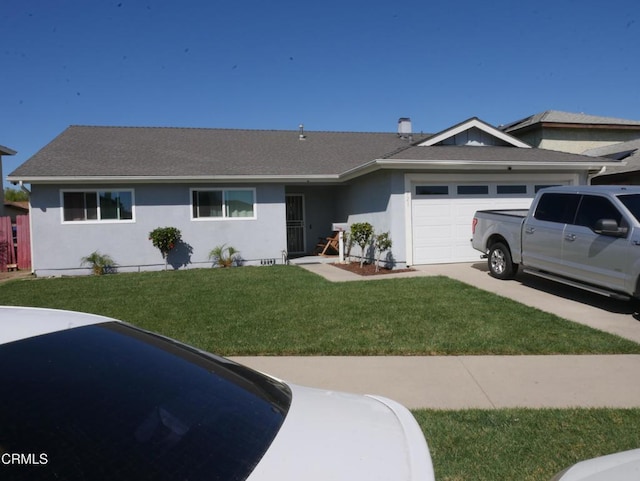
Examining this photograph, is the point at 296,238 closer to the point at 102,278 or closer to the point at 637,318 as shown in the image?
the point at 102,278

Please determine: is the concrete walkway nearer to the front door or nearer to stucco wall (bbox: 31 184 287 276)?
stucco wall (bbox: 31 184 287 276)

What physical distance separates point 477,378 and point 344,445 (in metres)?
3.73

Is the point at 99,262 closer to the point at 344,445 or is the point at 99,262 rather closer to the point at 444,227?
the point at 444,227

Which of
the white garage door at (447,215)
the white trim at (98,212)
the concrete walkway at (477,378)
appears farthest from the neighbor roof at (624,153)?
the white trim at (98,212)

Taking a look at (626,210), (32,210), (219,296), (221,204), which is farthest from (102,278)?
(626,210)

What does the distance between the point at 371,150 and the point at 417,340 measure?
46.3 ft

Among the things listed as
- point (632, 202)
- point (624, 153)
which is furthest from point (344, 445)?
point (624, 153)

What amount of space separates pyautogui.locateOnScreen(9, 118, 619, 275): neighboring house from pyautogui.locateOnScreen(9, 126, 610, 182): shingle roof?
0.07 m

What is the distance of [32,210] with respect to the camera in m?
14.2

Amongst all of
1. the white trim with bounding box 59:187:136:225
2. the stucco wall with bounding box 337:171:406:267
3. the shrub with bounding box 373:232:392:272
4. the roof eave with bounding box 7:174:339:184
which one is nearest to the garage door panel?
the stucco wall with bounding box 337:171:406:267

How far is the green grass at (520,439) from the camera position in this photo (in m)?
3.19

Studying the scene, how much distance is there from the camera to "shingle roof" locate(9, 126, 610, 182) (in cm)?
1389

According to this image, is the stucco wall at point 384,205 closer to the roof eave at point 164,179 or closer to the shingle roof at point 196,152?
the roof eave at point 164,179

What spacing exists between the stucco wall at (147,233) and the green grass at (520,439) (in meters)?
12.1
